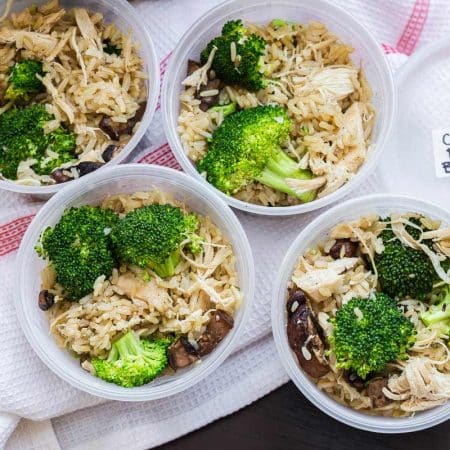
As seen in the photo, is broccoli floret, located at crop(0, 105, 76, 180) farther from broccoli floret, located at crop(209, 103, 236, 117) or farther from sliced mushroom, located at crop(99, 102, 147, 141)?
broccoli floret, located at crop(209, 103, 236, 117)

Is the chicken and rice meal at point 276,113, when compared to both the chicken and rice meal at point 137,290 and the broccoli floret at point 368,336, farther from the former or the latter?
the broccoli floret at point 368,336

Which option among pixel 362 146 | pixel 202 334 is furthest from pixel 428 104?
pixel 202 334

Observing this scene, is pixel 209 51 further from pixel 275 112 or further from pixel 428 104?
pixel 428 104

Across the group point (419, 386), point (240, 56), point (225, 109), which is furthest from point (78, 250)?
point (419, 386)

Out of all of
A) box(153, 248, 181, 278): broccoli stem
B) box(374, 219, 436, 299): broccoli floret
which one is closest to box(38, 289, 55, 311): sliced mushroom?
box(153, 248, 181, 278): broccoli stem

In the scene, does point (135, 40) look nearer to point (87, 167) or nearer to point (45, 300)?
point (87, 167)
